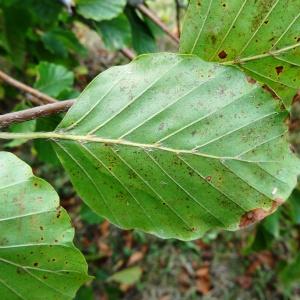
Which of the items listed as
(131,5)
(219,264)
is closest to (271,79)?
(131,5)

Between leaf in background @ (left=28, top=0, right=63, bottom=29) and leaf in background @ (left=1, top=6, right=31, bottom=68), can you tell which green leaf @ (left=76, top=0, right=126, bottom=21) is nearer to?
leaf in background @ (left=28, top=0, right=63, bottom=29)

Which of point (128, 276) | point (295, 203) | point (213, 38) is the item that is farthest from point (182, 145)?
point (128, 276)

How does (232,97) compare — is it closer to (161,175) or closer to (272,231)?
(161,175)

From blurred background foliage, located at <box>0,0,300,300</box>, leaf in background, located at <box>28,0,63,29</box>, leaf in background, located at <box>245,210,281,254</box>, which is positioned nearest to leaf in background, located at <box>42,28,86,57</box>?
blurred background foliage, located at <box>0,0,300,300</box>

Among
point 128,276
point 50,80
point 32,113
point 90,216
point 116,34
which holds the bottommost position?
point 128,276

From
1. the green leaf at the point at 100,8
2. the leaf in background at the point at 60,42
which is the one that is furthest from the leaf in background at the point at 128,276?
the green leaf at the point at 100,8

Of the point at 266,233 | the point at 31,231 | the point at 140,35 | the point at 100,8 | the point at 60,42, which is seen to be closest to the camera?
the point at 31,231

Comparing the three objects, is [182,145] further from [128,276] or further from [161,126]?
[128,276]
